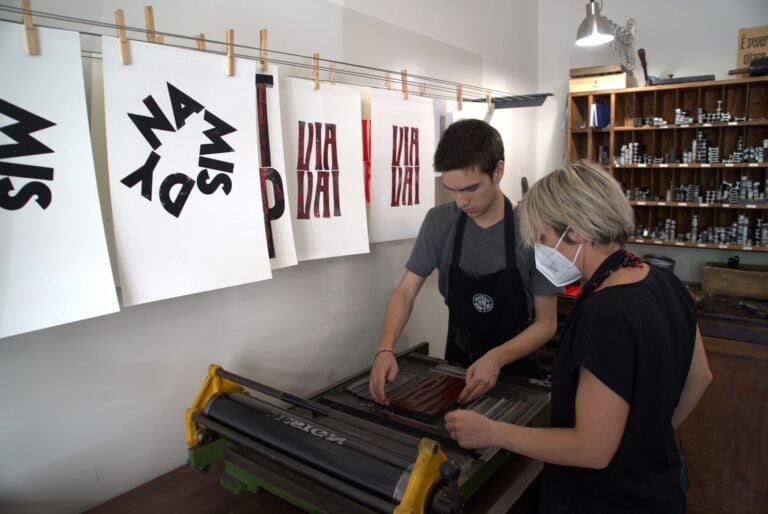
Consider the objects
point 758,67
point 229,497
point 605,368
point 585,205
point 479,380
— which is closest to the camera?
point 605,368

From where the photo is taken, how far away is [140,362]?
141 cm

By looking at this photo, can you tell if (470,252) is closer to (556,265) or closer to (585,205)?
(556,265)

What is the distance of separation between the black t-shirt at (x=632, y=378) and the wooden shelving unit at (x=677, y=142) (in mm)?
3152

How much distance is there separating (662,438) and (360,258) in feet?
4.53

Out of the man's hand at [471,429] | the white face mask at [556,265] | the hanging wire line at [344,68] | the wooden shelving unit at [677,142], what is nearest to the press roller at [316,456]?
the man's hand at [471,429]

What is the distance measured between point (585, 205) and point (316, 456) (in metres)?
0.76

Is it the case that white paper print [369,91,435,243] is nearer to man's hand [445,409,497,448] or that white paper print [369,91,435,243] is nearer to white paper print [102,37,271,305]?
white paper print [102,37,271,305]

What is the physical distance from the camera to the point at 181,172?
4.34 feet

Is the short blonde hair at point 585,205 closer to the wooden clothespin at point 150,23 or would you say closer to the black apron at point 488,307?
the black apron at point 488,307

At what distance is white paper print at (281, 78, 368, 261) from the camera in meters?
1.66

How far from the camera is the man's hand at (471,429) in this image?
1.09 m

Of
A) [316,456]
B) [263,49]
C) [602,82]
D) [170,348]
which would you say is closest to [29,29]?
[263,49]

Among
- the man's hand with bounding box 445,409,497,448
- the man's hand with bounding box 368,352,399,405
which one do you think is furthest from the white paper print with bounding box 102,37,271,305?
the man's hand with bounding box 445,409,497,448

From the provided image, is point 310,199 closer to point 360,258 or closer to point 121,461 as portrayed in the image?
point 360,258
